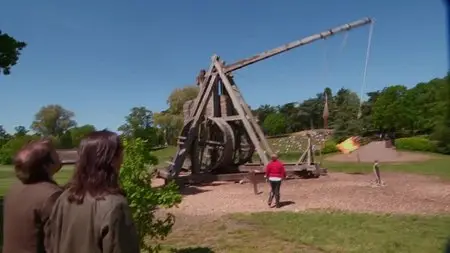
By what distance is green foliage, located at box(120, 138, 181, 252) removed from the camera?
5730 millimetres

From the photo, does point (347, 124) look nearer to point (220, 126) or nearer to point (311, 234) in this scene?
point (220, 126)

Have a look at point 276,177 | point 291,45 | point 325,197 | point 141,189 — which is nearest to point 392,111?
point 291,45

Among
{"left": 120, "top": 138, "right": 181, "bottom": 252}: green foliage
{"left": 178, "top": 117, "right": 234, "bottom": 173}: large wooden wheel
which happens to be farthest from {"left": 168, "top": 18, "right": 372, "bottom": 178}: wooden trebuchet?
{"left": 120, "top": 138, "right": 181, "bottom": 252}: green foliage

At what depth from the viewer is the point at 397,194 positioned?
13.1 metres

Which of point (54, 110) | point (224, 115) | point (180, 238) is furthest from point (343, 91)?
point (180, 238)

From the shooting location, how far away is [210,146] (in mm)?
19922

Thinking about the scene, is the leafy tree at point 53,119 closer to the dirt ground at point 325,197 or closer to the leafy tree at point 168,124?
the leafy tree at point 168,124

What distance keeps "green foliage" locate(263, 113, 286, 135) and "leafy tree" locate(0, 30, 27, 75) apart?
68.6 meters

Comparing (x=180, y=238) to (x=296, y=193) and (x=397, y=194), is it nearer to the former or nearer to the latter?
(x=296, y=193)

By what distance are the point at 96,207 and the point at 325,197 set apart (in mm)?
11306

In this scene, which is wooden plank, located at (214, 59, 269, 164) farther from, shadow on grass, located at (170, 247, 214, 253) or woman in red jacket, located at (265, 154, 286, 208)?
shadow on grass, located at (170, 247, 214, 253)

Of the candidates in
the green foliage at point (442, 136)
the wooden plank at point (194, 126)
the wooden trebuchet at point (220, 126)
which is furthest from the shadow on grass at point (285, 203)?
the green foliage at point (442, 136)

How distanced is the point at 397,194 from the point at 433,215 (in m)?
3.56

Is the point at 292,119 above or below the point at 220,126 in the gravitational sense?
above
